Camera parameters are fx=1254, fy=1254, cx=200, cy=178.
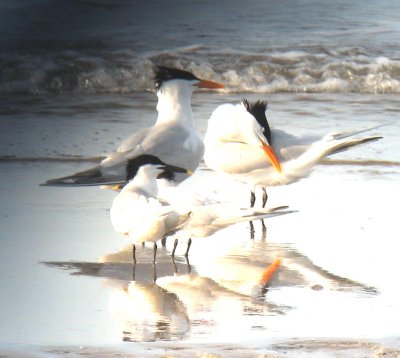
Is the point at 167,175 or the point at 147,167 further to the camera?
the point at 167,175

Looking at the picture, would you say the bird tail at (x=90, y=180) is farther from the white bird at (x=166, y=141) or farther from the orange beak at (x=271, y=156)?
the orange beak at (x=271, y=156)

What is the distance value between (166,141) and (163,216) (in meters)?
1.63

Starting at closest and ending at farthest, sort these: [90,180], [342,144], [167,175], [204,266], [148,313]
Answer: [148,313] → [204,266] → [167,175] → [90,180] → [342,144]

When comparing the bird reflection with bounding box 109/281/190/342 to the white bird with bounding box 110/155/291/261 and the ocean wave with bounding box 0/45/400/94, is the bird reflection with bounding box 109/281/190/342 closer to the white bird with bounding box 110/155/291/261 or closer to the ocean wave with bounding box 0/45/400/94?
the white bird with bounding box 110/155/291/261

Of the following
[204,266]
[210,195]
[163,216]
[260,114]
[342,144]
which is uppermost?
[260,114]

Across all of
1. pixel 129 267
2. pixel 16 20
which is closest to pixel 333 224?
pixel 129 267

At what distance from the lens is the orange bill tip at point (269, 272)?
5605 millimetres

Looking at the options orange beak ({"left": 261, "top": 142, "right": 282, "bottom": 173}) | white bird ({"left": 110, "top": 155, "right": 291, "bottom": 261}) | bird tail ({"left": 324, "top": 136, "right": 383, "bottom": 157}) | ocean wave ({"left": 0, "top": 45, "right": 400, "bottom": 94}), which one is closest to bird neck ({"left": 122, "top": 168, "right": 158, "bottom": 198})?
white bird ({"left": 110, "top": 155, "right": 291, "bottom": 261})

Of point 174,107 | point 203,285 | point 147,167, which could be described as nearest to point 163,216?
point 203,285

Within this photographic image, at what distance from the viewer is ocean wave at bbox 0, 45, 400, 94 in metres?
12.8

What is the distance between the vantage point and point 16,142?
364 inches

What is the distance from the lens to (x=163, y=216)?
5.63 metres

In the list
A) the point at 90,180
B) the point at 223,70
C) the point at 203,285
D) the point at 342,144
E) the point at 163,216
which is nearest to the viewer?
the point at 203,285

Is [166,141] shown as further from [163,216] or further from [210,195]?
[163,216]
